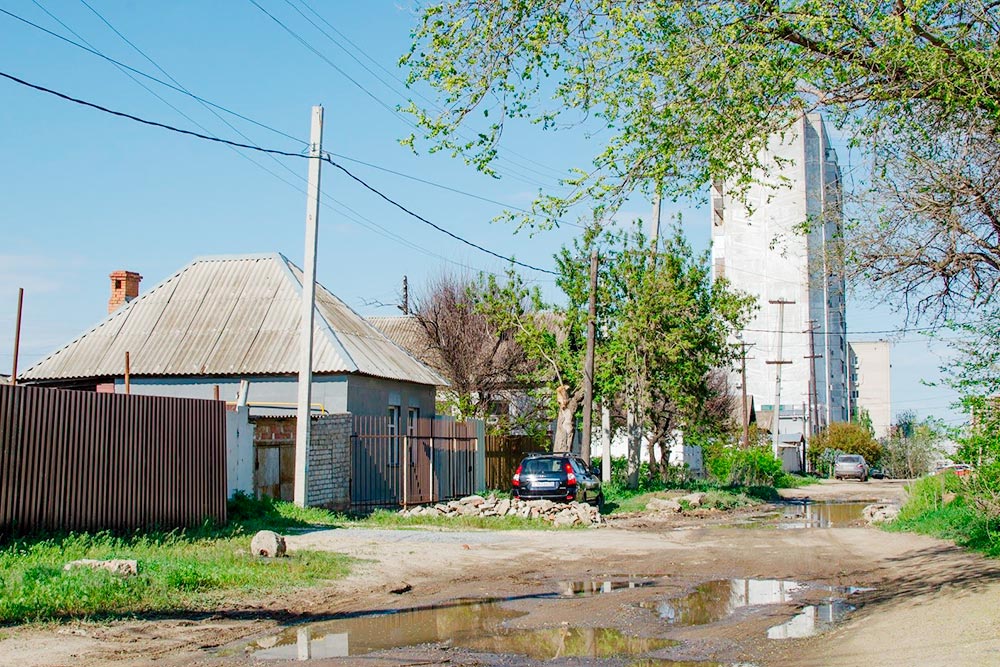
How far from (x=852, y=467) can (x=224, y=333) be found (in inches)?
1822

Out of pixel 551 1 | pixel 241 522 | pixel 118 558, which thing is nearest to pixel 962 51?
pixel 551 1

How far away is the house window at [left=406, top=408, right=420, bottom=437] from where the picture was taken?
26164 millimetres

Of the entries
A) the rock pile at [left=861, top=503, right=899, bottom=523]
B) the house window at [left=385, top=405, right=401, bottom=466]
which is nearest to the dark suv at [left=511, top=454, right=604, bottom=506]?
the house window at [left=385, top=405, right=401, bottom=466]

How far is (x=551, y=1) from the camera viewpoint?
32.8ft

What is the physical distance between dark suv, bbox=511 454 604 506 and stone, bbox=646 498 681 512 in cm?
392

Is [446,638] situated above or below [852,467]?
above

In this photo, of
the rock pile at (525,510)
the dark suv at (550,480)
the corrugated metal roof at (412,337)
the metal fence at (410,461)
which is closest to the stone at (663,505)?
the dark suv at (550,480)

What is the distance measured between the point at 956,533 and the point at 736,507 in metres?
16.2

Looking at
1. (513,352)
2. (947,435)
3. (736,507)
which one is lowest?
(736,507)

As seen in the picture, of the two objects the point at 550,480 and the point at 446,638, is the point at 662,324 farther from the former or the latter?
the point at 446,638

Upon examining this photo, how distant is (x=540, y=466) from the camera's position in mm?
26094

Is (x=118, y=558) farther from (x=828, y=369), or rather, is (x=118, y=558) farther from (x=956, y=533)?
(x=828, y=369)

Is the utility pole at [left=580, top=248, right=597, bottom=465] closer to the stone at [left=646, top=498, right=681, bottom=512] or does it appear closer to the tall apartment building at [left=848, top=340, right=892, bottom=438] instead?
the stone at [left=646, top=498, right=681, bottom=512]

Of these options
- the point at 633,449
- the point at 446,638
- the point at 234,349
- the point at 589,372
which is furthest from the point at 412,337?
the point at 446,638
